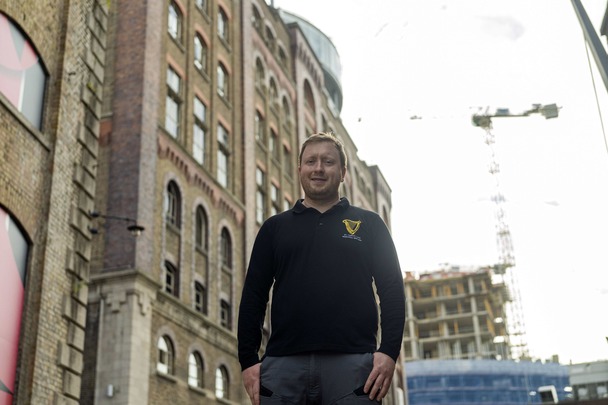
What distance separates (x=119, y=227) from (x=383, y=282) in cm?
2023

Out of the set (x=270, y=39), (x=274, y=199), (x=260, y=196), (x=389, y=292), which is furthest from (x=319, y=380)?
(x=270, y=39)

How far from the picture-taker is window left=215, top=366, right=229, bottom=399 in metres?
26.7

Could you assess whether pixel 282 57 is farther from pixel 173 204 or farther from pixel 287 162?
pixel 173 204

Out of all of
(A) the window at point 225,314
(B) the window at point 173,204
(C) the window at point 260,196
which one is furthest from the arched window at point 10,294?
(C) the window at point 260,196

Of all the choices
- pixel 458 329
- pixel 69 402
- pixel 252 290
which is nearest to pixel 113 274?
pixel 69 402

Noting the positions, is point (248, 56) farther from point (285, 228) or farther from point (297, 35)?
point (285, 228)

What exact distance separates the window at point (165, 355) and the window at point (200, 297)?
297 centimetres

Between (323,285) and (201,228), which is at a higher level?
(201,228)

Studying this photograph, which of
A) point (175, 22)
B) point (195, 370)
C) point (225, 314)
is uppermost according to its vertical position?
point (175, 22)

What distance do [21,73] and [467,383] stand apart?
98896 millimetres

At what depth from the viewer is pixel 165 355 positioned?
77.6 feet

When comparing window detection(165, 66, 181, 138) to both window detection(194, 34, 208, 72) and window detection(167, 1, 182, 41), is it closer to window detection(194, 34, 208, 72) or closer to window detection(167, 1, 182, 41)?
window detection(167, 1, 182, 41)

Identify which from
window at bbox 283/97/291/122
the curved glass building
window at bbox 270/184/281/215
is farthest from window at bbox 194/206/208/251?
the curved glass building

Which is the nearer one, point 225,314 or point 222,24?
point 225,314
